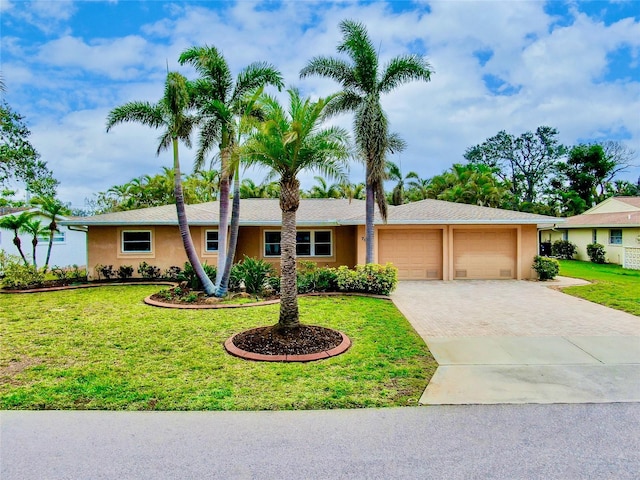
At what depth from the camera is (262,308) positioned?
390 inches

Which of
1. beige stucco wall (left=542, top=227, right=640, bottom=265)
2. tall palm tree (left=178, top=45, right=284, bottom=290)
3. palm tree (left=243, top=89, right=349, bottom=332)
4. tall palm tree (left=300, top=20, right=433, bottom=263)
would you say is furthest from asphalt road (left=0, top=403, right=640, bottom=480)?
beige stucco wall (left=542, top=227, right=640, bottom=265)

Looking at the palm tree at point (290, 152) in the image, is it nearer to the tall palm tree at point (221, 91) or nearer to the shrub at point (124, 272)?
the tall palm tree at point (221, 91)

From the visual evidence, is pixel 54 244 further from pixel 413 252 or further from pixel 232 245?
pixel 413 252

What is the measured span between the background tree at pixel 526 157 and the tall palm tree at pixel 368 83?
116 ft

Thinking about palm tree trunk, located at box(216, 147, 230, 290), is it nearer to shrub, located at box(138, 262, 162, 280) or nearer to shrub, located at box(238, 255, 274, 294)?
shrub, located at box(238, 255, 274, 294)

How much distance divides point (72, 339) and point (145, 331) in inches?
50.7

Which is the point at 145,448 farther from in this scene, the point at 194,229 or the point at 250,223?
the point at 194,229

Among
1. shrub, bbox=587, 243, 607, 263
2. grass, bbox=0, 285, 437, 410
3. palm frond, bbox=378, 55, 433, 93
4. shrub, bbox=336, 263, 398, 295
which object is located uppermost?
palm frond, bbox=378, 55, 433, 93

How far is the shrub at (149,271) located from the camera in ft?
49.3

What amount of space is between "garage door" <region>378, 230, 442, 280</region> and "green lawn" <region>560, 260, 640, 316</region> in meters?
4.64

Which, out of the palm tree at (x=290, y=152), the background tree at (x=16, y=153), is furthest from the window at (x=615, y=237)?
the background tree at (x=16, y=153)

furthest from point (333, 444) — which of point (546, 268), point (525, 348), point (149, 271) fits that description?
point (546, 268)

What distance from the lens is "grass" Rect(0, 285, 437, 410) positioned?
15.1 feet

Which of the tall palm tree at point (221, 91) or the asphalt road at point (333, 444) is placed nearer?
the asphalt road at point (333, 444)
